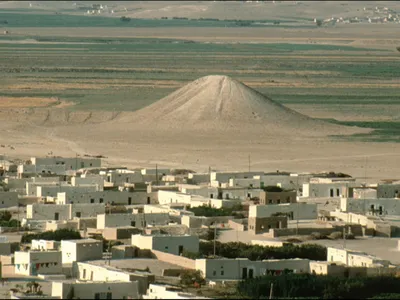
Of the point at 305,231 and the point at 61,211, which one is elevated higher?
the point at 61,211

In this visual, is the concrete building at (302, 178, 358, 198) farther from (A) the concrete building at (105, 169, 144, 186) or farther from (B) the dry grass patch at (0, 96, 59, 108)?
(B) the dry grass patch at (0, 96, 59, 108)

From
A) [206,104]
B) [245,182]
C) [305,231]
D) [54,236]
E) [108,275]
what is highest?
[206,104]

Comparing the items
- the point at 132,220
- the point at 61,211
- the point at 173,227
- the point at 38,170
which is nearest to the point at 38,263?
the point at 173,227

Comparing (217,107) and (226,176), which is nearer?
(226,176)

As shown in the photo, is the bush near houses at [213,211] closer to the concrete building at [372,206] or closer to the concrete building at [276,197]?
the concrete building at [276,197]

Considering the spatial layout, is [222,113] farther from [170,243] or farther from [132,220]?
[170,243]

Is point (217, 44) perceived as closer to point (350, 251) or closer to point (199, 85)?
point (199, 85)

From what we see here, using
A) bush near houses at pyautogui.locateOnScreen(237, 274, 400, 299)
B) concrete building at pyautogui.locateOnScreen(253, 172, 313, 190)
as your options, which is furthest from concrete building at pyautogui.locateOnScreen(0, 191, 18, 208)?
bush near houses at pyautogui.locateOnScreen(237, 274, 400, 299)

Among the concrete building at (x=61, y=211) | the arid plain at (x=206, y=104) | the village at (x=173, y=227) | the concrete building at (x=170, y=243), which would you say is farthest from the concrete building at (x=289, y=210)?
the arid plain at (x=206, y=104)
